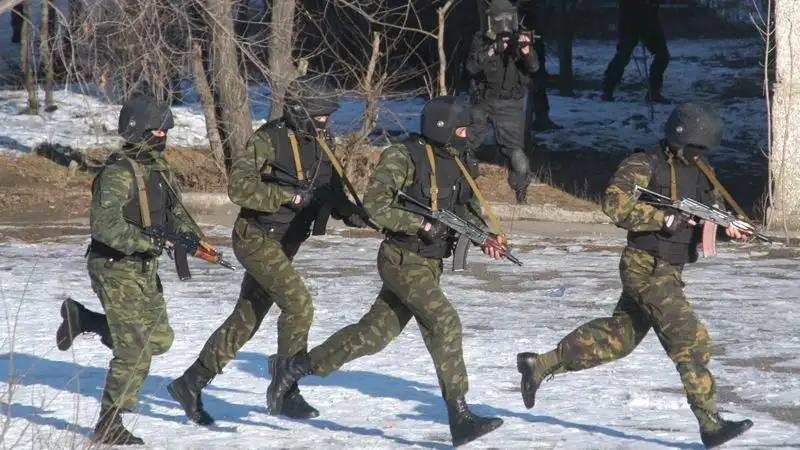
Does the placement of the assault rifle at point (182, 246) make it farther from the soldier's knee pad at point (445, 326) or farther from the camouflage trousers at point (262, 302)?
the soldier's knee pad at point (445, 326)

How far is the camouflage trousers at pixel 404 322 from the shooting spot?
6.35 meters

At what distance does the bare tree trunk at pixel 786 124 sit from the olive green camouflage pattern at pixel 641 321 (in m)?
6.69

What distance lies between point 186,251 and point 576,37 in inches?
813

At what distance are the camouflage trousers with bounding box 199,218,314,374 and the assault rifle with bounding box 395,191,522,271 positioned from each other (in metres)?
0.70

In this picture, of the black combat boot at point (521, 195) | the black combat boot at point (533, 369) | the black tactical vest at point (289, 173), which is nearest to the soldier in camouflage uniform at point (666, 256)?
the black combat boot at point (533, 369)

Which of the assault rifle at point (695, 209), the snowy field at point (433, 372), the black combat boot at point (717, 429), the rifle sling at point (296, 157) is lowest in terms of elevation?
the snowy field at point (433, 372)

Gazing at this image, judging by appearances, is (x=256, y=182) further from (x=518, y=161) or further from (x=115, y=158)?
(x=518, y=161)

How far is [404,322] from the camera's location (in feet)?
22.0

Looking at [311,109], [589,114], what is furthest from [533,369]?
[589,114]

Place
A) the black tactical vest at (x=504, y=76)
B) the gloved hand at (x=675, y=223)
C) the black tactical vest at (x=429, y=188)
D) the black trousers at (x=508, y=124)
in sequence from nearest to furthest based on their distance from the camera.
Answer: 1. the gloved hand at (x=675, y=223)
2. the black tactical vest at (x=429, y=188)
3. the black tactical vest at (x=504, y=76)
4. the black trousers at (x=508, y=124)

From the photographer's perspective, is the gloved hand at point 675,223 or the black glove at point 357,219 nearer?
the gloved hand at point 675,223

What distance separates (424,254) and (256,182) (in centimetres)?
91

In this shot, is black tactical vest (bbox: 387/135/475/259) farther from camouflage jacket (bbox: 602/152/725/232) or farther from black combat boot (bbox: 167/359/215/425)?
black combat boot (bbox: 167/359/215/425)

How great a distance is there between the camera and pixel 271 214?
6.82 metres
